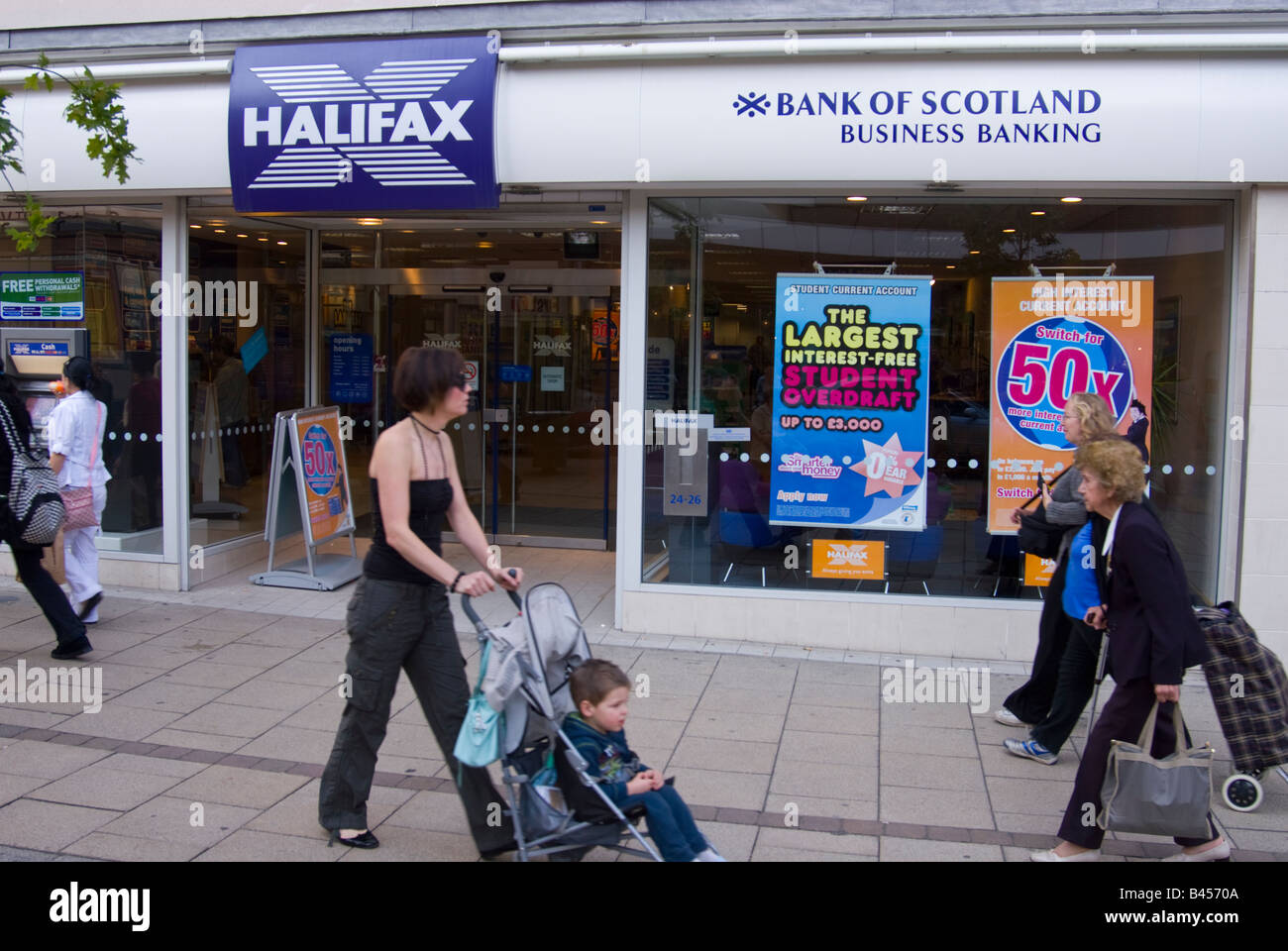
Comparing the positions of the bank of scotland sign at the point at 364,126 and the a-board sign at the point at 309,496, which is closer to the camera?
the bank of scotland sign at the point at 364,126

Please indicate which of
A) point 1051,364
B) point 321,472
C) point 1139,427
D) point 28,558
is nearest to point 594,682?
point 28,558

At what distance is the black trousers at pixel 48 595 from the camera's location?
22.5 ft

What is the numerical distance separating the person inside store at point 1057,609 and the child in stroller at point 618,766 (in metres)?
2.30

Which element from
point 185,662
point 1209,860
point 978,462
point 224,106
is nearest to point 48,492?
point 185,662

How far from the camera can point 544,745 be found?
13.6 ft

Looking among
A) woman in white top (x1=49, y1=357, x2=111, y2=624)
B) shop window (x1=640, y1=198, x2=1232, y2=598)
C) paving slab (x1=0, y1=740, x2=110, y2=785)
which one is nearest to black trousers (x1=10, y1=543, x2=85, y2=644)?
woman in white top (x1=49, y1=357, x2=111, y2=624)

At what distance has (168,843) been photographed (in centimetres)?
452

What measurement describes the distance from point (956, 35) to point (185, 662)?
601cm

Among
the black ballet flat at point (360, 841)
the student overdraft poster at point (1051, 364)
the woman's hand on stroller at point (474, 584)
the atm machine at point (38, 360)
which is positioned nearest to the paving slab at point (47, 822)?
the black ballet flat at point (360, 841)

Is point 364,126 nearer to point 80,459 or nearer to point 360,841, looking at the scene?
point 80,459

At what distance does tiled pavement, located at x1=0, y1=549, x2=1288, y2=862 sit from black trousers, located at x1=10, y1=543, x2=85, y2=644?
0.23 meters

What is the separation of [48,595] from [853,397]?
5.15m

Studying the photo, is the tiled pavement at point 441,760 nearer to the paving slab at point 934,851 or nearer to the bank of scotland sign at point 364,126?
the paving slab at point 934,851

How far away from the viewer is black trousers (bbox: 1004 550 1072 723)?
18.3ft
